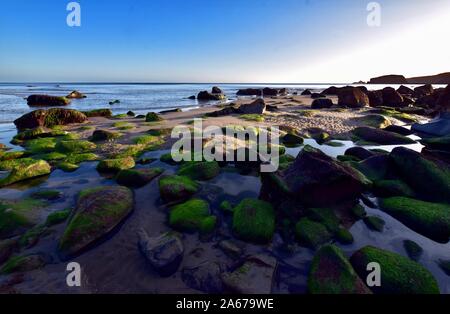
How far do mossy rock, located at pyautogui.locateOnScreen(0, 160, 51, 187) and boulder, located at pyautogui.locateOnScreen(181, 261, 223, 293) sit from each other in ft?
25.4

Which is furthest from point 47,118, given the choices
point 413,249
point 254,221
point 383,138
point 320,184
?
point 383,138

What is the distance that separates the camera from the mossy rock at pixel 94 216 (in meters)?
5.52

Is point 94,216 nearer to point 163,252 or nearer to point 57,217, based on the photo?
point 57,217

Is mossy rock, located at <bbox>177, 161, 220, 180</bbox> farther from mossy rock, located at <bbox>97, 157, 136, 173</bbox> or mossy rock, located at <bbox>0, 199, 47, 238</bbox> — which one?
mossy rock, located at <bbox>0, 199, 47, 238</bbox>

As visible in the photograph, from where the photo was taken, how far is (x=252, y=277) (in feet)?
15.4

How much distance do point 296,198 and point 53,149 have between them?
1227 cm

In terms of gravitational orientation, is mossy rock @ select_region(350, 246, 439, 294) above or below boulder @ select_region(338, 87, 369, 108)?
below

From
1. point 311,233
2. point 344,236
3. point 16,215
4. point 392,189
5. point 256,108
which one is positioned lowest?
point 344,236

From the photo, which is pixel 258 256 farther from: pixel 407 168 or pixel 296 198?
pixel 407 168

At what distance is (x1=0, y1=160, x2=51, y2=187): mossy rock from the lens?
28.7 ft

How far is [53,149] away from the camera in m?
12.8

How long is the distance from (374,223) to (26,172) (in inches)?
453

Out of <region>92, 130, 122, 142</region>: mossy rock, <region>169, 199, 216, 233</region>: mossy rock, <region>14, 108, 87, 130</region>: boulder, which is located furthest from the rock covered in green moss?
<region>14, 108, 87, 130</region>: boulder
